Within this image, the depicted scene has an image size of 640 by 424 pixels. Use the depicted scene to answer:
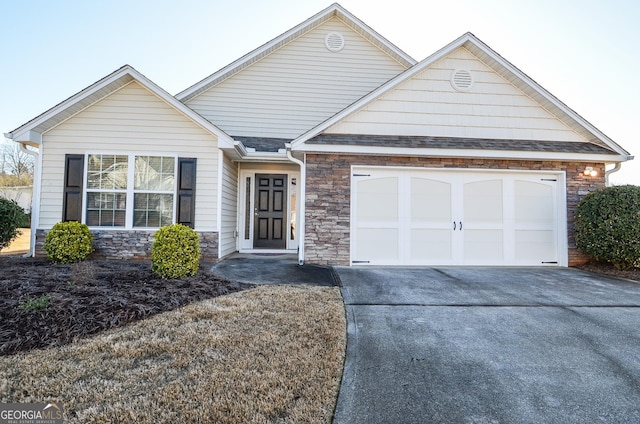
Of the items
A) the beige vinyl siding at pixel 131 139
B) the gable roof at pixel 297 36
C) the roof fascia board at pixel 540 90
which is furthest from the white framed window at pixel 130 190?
the roof fascia board at pixel 540 90

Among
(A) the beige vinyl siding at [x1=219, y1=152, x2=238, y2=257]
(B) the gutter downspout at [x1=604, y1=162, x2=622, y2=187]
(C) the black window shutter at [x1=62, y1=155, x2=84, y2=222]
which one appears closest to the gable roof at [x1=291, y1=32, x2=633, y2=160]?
(B) the gutter downspout at [x1=604, y1=162, x2=622, y2=187]

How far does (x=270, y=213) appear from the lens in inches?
372

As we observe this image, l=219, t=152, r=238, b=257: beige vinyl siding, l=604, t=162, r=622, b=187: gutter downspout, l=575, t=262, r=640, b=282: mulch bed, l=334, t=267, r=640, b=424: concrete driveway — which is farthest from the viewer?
l=219, t=152, r=238, b=257: beige vinyl siding

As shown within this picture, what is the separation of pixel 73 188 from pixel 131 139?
1686 millimetres

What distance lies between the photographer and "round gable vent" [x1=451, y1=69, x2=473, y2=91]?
A: 7.31 m

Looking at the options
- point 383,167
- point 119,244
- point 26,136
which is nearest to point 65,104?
point 26,136

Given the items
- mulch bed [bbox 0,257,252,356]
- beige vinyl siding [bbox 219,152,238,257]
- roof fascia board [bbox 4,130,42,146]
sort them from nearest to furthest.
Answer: mulch bed [bbox 0,257,252,356], roof fascia board [bbox 4,130,42,146], beige vinyl siding [bbox 219,152,238,257]

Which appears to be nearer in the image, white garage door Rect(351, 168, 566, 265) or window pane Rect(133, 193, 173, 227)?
white garage door Rect(351, 168, 566, 265)

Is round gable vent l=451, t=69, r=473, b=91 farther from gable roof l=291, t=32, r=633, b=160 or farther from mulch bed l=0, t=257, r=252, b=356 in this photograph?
mulch bed l=0, t=257, r=252, b=356

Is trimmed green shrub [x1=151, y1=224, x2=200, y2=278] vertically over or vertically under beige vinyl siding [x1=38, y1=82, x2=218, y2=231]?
under

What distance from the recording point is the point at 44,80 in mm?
14531

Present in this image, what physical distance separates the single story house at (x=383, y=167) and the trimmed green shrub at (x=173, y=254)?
6.19 feet

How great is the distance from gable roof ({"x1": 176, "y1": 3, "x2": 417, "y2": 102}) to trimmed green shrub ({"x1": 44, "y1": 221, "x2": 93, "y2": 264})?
476cm

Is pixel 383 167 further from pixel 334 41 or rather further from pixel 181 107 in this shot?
pixel 334 41
